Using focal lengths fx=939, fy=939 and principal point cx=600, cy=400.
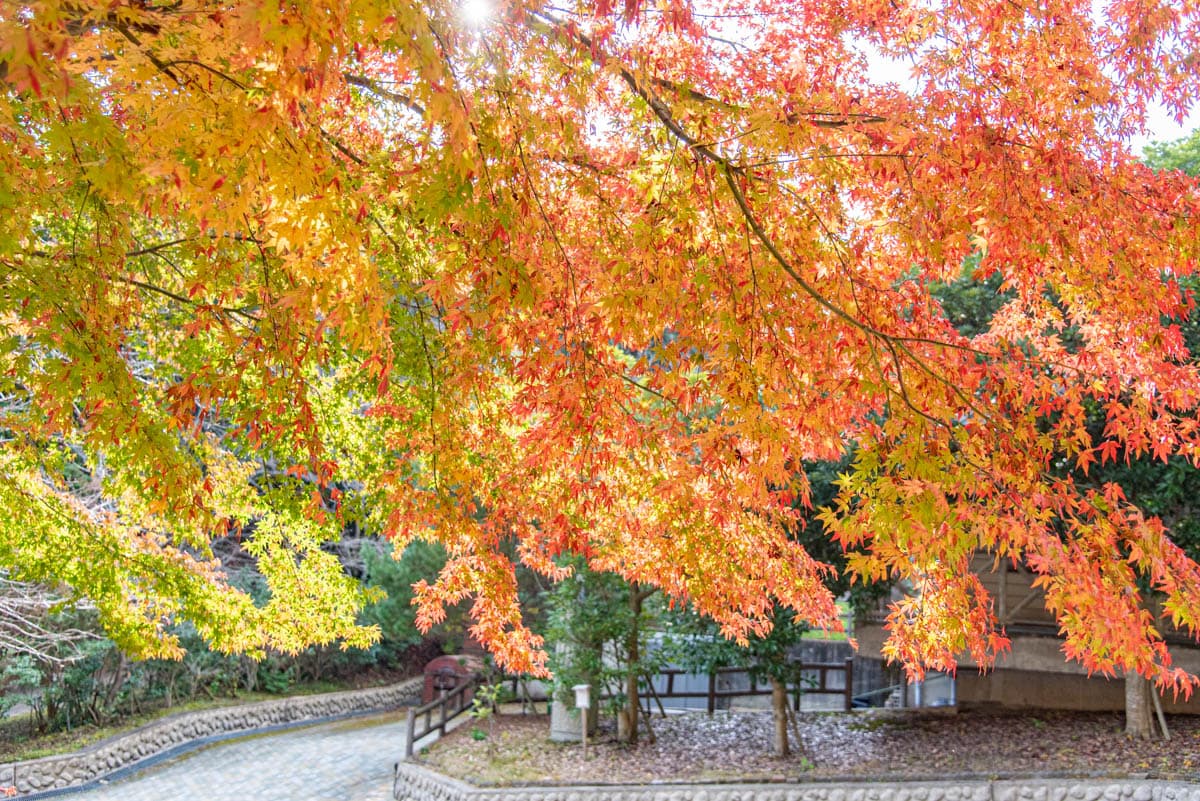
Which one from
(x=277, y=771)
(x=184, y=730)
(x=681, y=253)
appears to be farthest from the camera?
(x=184, y=730)

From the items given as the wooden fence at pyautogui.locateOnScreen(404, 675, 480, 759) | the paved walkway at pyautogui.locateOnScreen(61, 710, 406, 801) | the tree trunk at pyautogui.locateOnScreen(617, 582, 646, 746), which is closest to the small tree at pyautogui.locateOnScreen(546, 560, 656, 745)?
the tree trunk at pyautogui.locateOnScreen(617, 582, 646, 746)

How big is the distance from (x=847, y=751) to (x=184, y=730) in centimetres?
1187

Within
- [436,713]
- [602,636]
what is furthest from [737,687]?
[436,713]

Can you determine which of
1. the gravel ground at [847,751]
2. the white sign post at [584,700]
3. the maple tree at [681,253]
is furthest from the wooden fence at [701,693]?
the maple tree at [681,253]

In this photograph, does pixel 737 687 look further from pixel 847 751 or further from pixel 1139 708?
pixel 1139 708

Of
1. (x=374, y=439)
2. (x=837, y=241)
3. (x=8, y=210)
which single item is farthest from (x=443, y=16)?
(x=374, y=439)

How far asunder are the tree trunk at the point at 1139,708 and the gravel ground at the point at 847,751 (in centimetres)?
22

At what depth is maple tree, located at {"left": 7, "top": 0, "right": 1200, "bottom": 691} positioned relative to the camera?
3.37 m

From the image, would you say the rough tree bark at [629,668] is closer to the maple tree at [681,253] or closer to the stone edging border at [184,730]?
the maple tree at [681,253]

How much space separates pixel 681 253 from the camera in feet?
15.1

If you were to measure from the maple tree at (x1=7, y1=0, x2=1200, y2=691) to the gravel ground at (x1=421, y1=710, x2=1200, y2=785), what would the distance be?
19.6ft

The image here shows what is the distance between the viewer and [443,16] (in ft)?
9.85

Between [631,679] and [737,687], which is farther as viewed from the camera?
[737,687]

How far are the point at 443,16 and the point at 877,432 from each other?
2.75m
